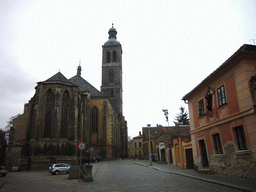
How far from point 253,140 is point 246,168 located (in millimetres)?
1517

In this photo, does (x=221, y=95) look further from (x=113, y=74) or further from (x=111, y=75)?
(x=111, y=75)

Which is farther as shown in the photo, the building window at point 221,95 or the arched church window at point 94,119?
the arched church window at point 94,119

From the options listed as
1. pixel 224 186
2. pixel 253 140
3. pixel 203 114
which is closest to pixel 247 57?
pixel 253 140

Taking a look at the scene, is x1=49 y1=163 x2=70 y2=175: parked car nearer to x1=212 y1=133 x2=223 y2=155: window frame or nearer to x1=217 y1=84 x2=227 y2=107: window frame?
x1=212 y1=133 x2=223 y2=155: window frame

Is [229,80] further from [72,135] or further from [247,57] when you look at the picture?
[72,135]

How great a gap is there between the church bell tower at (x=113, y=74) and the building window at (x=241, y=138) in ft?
151

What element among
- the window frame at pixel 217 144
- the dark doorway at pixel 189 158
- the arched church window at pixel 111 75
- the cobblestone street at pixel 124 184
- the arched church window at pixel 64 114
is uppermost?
the arched church window at pixel 111 75

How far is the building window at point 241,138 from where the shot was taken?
1096 centimetres

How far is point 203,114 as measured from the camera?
15.2 metres

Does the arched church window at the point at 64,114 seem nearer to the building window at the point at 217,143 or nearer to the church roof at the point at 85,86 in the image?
the church roof at the point at 85,86

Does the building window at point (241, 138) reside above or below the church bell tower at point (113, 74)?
below

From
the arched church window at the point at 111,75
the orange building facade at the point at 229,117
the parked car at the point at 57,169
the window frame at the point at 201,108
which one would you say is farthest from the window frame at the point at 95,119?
the window frame at the point at 201,108

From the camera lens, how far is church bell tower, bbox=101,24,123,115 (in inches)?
2240

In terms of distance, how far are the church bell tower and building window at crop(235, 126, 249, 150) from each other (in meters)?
45.9
